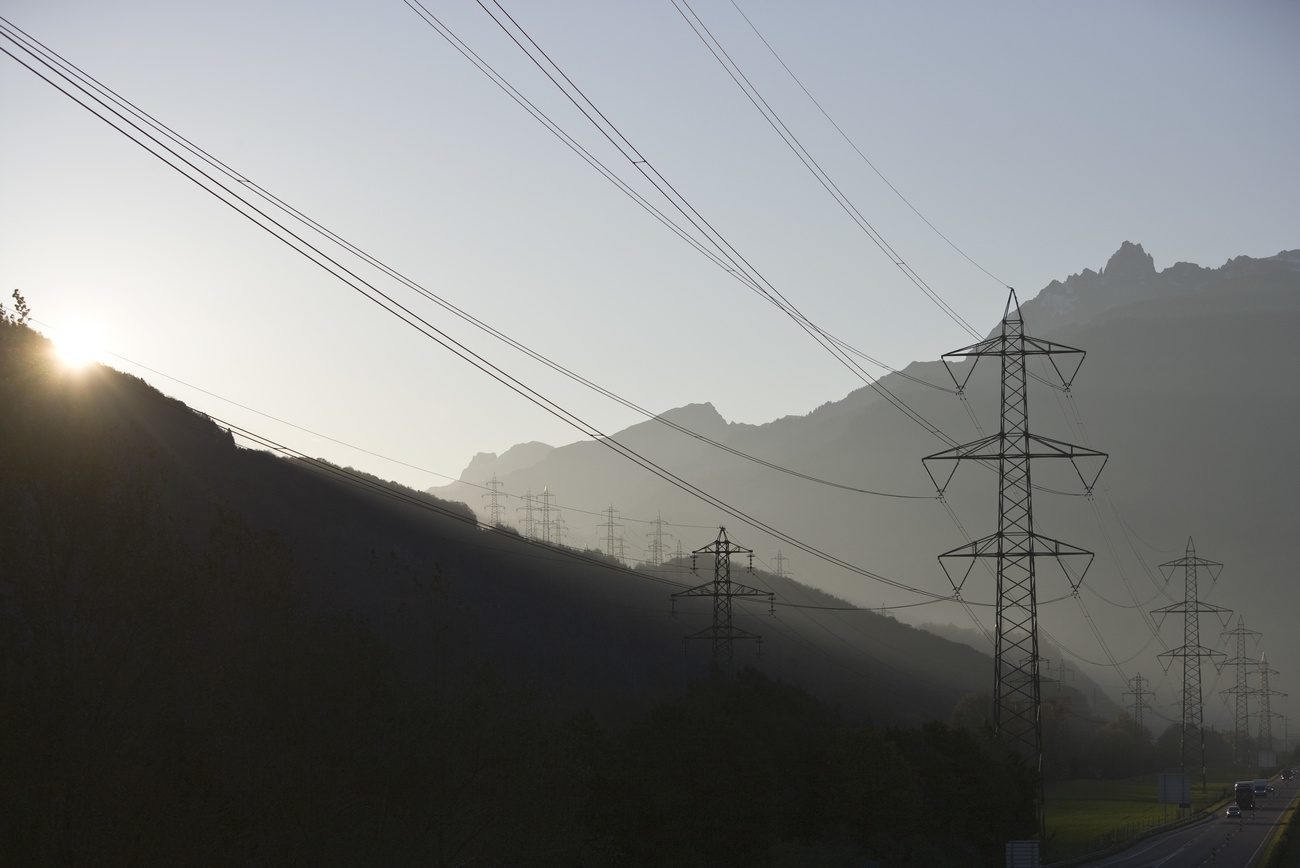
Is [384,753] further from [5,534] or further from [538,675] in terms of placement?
[538,675]

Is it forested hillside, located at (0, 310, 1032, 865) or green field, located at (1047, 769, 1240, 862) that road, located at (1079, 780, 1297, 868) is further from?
forested hillside, located at (0, 310, 1032, 865)

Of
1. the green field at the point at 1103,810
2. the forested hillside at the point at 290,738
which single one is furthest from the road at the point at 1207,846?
Answer: the forested hillside at the point at 290,738

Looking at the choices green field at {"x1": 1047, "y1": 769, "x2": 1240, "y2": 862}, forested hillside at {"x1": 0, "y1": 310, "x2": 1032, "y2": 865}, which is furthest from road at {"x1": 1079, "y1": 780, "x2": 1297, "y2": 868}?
forested hillside at {"x1": 0, "y1": 310, "x2": 1032, "y2": 865}

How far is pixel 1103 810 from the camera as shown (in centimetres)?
10444

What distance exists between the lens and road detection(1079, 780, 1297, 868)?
55969 mm

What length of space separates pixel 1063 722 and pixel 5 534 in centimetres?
17725

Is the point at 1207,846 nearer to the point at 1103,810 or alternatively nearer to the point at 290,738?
the point at 1103,810

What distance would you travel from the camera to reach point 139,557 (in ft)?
70.5

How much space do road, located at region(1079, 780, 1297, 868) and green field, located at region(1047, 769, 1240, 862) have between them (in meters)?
2.87

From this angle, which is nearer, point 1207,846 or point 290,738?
point 290,738

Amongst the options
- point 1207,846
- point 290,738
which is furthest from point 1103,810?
point 290,738

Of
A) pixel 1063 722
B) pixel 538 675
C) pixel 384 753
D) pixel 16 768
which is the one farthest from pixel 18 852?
pixel 1063 722

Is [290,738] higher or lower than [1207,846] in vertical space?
higher

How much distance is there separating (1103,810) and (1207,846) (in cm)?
4197
